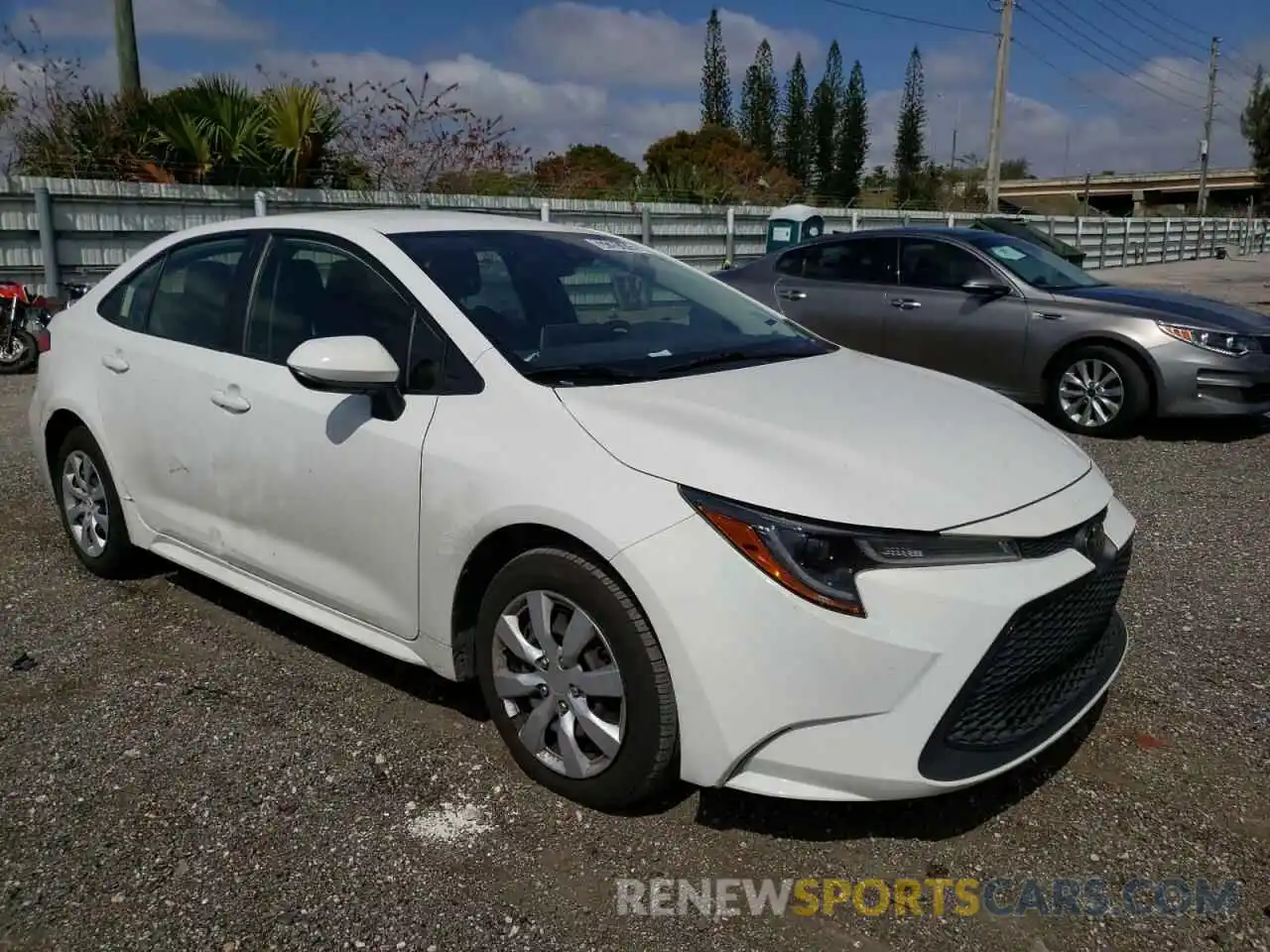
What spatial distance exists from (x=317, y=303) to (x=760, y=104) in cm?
6773

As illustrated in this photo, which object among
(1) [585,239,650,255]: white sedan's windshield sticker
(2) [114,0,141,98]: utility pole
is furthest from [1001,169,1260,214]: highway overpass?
(1) [585,239,650,255]: white sedan's windshield sticker

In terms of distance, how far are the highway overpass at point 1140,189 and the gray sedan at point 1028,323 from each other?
305 ft

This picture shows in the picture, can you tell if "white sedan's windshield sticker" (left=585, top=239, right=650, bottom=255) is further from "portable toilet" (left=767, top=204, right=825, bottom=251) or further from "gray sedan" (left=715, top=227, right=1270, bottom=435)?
"portable toilet" (left=767, top=204, right=825, bottom=251)

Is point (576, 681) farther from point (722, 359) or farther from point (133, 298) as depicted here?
point (133, 298)

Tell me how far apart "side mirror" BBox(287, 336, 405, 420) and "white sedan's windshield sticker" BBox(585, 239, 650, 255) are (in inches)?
46.6

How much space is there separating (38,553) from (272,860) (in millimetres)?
3066

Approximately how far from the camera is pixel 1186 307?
743 cm

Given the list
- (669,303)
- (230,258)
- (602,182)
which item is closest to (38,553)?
(230,258)

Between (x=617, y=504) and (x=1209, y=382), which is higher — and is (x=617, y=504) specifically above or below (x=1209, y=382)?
above

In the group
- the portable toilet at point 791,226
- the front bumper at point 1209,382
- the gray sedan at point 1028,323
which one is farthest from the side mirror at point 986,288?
the portable toilet at point 791,226

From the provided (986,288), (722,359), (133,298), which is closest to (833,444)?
(722,359)

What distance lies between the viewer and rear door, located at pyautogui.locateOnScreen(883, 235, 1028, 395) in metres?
7.76

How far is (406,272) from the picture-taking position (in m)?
3.30

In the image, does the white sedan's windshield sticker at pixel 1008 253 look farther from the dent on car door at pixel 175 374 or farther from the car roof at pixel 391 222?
the dent on car door at pixel 175 374
